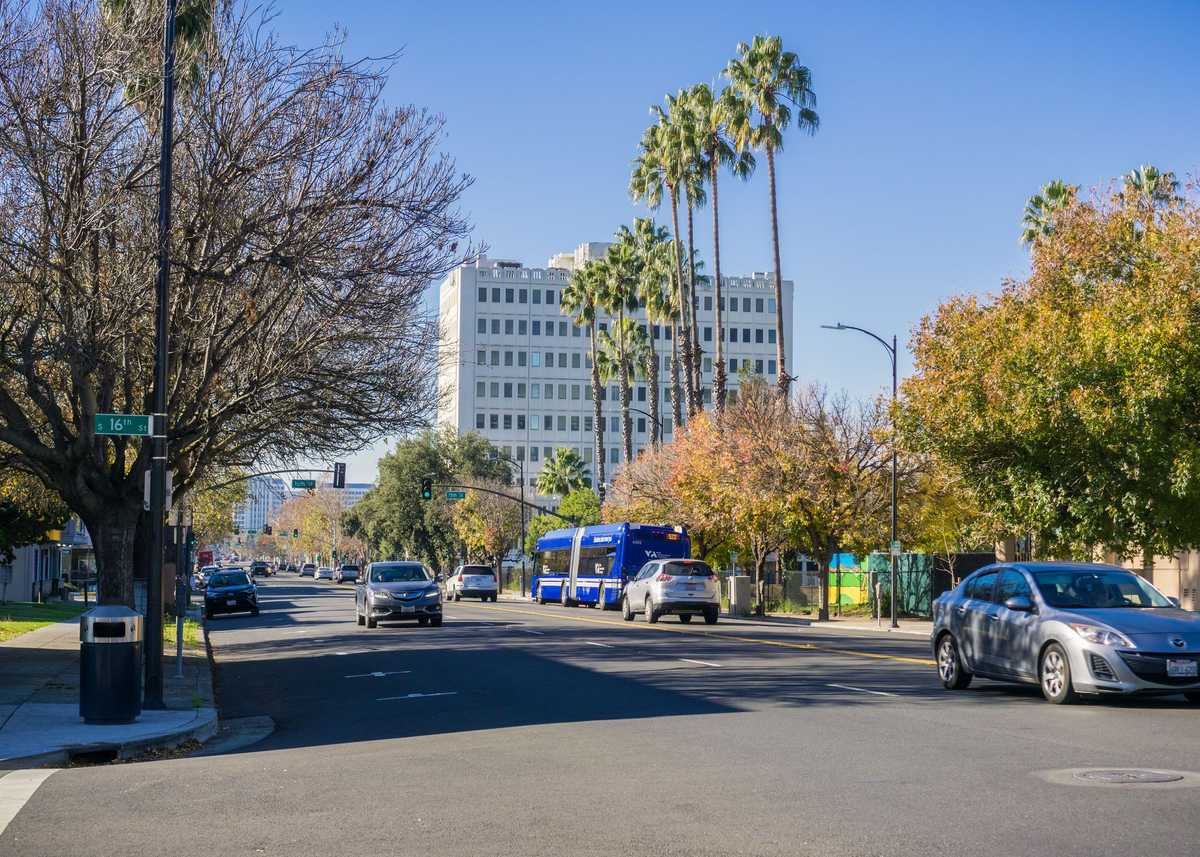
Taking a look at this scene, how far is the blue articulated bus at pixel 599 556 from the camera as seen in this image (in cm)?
5284

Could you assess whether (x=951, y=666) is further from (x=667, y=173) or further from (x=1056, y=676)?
(x=667, y=173)

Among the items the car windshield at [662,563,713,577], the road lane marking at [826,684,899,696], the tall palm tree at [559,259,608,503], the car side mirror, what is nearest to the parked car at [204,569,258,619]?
the car windshield at [662,563,713,577]

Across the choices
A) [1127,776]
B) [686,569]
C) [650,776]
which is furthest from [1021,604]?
[686,569]

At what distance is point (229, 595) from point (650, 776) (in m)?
39.8

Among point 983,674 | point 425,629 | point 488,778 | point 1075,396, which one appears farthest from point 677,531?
point 488,778

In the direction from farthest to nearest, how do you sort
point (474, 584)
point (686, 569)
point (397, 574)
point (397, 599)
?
1. point (474, 584)
2. point (686, 569)
3. point (397, 574)
4. point (397, 599)

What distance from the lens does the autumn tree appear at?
2773 centimetres

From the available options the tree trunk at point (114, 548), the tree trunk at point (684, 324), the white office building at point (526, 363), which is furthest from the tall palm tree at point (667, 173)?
the white office building at point (526, 363)

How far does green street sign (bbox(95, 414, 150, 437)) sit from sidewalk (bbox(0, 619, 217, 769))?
3242 millimetres

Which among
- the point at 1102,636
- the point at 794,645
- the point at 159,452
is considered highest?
the point at 159,452

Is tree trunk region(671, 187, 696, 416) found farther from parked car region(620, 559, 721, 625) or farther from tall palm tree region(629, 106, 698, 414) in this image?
parked car region(620, 559, 721, 625)

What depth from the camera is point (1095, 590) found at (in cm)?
1557

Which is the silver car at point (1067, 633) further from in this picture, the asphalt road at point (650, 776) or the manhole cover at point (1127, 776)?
the manhole cover at point (1127, 776)

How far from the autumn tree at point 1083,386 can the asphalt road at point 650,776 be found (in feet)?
34.9
